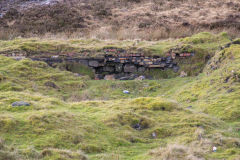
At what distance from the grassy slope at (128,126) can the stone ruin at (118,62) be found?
3.53 metres

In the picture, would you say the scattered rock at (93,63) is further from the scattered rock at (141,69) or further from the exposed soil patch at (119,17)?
the exposed soil patch at (119,17)

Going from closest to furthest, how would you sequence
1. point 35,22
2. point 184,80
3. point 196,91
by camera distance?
1. point 196,91
2. point 184,80
3. point 35,22

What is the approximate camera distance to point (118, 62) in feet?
49.7

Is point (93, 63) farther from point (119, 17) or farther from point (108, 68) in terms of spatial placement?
point (119, 17)

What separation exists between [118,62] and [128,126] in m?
8.14

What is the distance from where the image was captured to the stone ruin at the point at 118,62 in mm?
14805

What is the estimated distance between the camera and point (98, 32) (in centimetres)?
2141

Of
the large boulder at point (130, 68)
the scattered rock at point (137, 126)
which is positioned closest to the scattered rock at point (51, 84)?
the large boulder at point (130, 68)

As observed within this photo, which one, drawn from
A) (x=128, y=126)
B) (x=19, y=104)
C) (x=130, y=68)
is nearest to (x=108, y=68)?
(x=130, y=68)

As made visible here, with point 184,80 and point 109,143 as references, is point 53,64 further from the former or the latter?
point 109,143

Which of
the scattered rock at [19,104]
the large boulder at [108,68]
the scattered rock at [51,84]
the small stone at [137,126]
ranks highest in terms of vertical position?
the scattered rock at [19,104]

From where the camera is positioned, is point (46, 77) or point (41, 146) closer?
point (41, 146)

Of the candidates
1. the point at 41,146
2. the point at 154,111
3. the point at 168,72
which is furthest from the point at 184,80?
the point at 41,146

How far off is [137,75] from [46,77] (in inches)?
158
